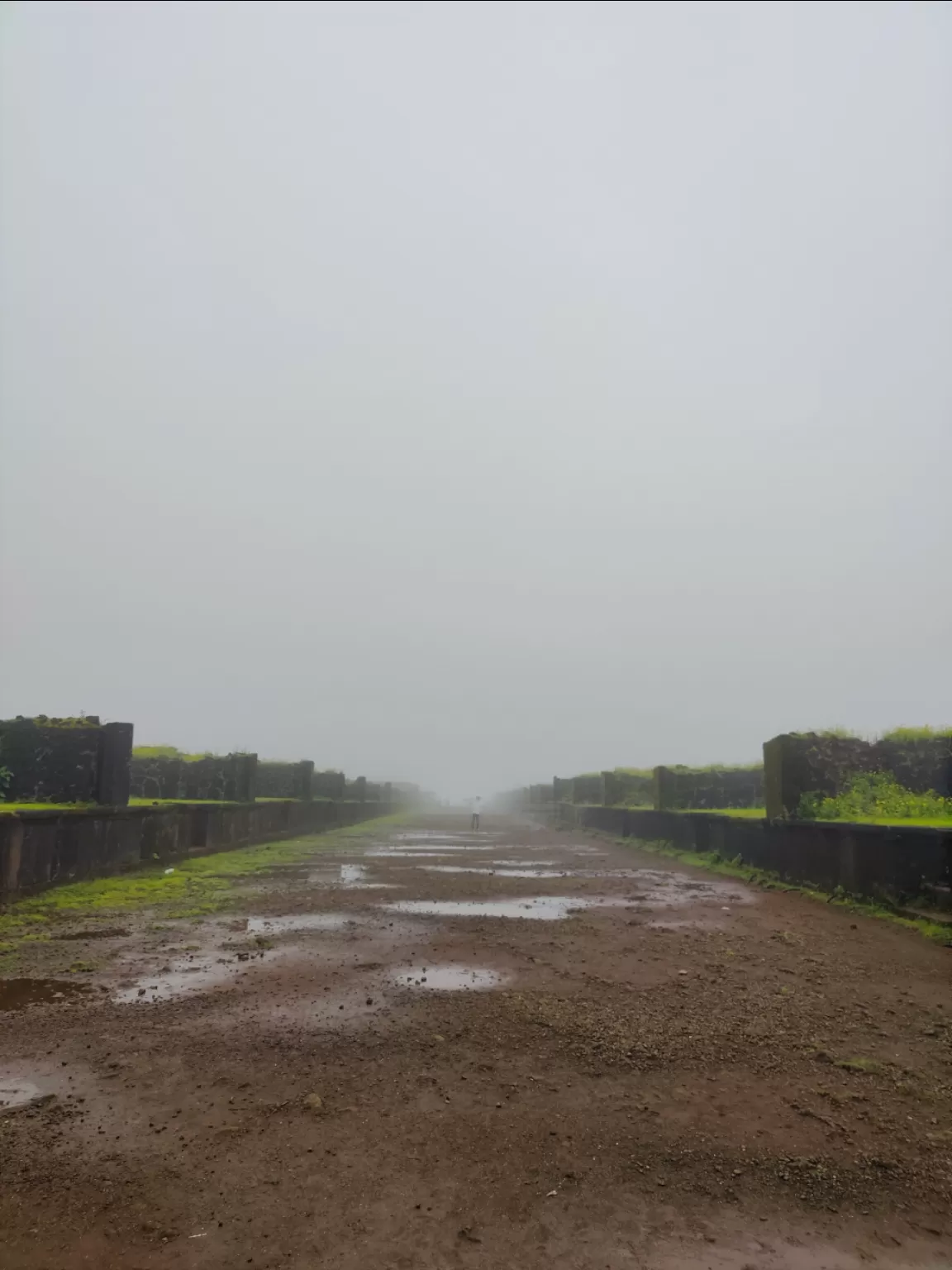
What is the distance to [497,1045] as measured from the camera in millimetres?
4598

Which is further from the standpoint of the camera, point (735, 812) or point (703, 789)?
point (703, 789)

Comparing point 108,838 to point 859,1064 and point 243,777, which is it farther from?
point 859,1064

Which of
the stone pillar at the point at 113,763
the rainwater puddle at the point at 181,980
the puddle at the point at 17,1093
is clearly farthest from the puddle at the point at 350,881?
the puddle at the point at 17,1093

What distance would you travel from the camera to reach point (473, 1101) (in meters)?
3.82

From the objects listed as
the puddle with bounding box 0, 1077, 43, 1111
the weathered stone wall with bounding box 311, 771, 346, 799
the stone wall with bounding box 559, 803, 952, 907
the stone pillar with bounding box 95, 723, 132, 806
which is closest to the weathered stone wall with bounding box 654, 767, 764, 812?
the stone wall with bounding box 559, 803, 952, 907

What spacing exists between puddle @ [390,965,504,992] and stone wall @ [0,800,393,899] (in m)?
5.82

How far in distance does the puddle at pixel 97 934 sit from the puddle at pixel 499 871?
21.5ft

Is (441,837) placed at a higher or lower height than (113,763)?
lower

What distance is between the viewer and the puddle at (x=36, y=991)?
17.4 ft

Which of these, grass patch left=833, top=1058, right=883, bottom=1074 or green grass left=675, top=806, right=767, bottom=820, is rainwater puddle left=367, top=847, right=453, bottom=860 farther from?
grass patch left=833, top=1058, right=883, bottom=1074

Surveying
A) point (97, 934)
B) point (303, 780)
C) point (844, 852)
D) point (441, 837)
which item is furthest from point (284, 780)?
point (844, 852)

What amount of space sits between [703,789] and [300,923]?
16808 mm

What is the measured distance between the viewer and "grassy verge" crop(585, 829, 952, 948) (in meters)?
7.98

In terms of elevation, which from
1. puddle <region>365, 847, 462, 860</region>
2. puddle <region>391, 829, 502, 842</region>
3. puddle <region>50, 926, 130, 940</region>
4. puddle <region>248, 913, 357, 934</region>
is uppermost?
puddle <region>248, 913, 357, 934</region>
